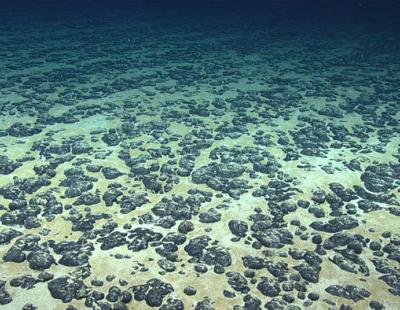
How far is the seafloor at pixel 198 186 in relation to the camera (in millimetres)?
6152

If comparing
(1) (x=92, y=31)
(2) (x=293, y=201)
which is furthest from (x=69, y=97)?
(1) (x=92, y=31)

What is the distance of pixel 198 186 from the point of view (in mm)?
8984

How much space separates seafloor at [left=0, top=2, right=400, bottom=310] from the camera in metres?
6.15

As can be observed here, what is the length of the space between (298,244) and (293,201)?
4.81ft

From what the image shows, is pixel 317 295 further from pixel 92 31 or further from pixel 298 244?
pixel 92 31

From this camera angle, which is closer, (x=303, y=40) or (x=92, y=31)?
(x=303, y=40)

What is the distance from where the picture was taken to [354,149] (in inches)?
426

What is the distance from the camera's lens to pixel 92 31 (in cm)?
2902

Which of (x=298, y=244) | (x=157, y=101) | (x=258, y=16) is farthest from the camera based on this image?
(x=258, y=16)

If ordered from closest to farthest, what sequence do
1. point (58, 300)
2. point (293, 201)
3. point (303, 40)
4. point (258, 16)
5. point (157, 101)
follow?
point (58, 300)
point (293, 201)
point (157, 101)
point (303, 40)
point (258, 16)

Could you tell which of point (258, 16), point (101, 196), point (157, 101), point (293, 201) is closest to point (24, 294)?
point (101, 196)

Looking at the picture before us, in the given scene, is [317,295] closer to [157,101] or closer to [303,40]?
[157,101]

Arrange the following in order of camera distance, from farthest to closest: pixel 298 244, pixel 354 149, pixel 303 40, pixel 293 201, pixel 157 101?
1. pixel 303 40
2. pixel 157 101
3. pixel 354 149
4. pixel 293 201
5. pixel 298 244

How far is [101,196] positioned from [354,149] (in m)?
6.90
